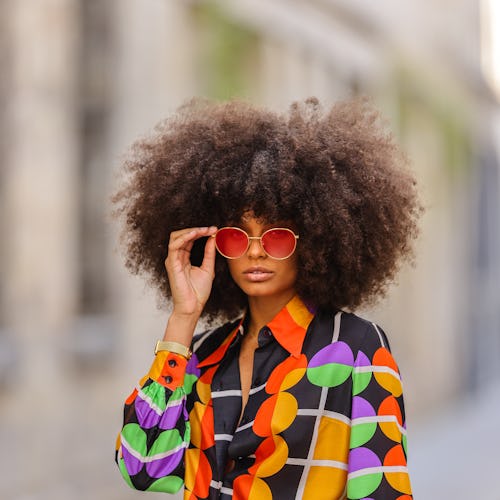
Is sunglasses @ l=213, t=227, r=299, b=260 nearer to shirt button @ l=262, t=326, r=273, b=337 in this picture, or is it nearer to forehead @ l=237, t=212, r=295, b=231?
forehead @ l=237, t=212, r=295, b=231

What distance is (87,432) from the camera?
7.31 meters

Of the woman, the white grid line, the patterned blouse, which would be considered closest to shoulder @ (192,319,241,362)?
the woman

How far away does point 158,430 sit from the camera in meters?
2.27

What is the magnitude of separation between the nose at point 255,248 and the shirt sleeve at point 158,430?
0.29 metres

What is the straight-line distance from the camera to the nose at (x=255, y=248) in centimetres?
229

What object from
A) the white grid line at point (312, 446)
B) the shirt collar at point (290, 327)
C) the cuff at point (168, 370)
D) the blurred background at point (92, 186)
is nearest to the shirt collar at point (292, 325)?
the shirt collar at point (290, 327)

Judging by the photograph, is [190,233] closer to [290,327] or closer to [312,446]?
[290,327]

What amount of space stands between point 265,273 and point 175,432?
16.6 inches

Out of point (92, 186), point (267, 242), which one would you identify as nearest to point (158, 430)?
point (267, 242)

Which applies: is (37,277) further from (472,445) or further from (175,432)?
(472,445)

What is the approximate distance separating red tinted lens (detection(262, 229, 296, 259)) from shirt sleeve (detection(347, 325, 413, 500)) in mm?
275

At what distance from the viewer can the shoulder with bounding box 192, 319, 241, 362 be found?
2480 mm

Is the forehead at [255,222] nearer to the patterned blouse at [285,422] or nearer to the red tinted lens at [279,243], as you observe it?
the red tinted lens at [279,243]

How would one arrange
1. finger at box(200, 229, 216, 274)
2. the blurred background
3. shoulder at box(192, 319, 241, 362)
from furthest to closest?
the blurred background < shoulder at box(192, 319, 241, 362) < finger at box(200, 229, 216, 274)
